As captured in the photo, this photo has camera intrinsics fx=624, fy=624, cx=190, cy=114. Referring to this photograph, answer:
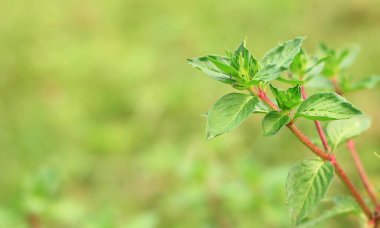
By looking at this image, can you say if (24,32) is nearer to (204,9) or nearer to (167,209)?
(204,9)

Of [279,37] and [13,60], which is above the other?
[13,60]

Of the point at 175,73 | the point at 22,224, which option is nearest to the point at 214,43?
the point at 175,73

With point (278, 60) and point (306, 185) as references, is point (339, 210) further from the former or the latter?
point (278, 60)

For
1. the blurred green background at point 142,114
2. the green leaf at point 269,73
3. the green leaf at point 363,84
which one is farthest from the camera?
the blurred green background at point 142,114

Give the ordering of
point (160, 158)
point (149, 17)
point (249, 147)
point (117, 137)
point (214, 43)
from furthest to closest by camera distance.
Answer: point (149, 17) → point (214, 43) → point (117, 137) → point (249, 147) → point (160, 158)

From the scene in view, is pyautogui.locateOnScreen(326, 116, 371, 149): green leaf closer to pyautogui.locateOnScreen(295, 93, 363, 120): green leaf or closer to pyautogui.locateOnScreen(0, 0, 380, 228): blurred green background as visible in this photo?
pyautogui.locateOnScreen(295, 93, 363, 120): green leaf

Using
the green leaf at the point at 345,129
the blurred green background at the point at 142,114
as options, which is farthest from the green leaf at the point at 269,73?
the blurred green background at the point at 142,114

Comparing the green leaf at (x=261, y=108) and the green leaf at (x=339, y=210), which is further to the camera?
the green leaf at (x=339, y=210)

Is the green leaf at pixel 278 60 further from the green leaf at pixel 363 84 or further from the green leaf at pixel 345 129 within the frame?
the green leaf at pixel 363 84
